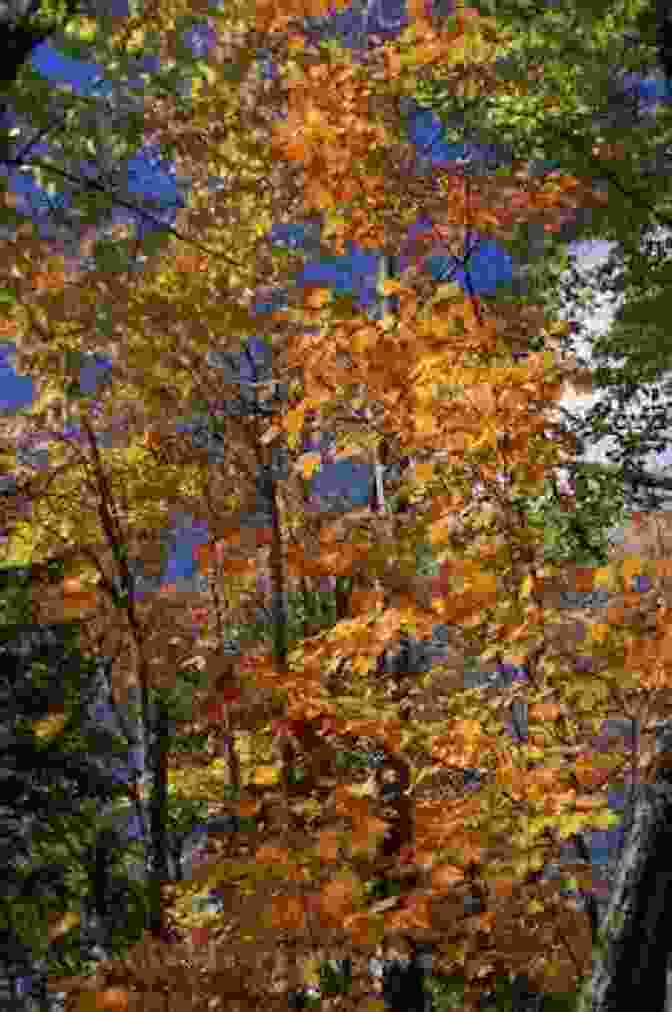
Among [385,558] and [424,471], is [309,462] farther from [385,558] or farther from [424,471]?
[424,471]

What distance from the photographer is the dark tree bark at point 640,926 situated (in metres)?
5.18

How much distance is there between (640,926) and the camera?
5.17 m

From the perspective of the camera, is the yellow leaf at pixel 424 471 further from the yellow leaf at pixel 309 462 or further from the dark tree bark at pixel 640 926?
the dark tree bark at pixel 640 926

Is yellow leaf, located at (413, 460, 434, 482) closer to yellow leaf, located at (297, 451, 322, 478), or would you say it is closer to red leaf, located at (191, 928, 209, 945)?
yellow leaf, located at (297, 451, 322, 478)

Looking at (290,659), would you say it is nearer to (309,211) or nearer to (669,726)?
(669,726)

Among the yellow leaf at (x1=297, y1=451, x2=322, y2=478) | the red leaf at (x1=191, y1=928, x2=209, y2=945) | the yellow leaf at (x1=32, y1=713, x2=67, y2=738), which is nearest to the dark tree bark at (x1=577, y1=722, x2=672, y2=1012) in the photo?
the red leaf at (x1=191, y1=928, x2=209, y2=945)

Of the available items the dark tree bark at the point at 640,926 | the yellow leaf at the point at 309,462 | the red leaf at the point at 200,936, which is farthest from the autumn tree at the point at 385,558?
the dark tree bark at the point at 640,926

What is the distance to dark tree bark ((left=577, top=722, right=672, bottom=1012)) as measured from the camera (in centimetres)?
518

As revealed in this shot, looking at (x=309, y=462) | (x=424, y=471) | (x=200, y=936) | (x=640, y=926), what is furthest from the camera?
(x=309, y=462)

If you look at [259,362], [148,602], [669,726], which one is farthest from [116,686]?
[669,726]

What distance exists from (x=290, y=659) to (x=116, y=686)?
35.5 feet

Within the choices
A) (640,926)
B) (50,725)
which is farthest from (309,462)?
(640,926)

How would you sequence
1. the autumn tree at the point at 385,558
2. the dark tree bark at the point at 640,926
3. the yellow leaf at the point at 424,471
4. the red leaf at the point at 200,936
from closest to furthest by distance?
the dark tree bark at the point at 640,926 → the autumn tree at the point at 385,558 → the red leaf at the point at 200,936 → the yellow leaf at the point at 424,471

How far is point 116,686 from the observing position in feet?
62.2
